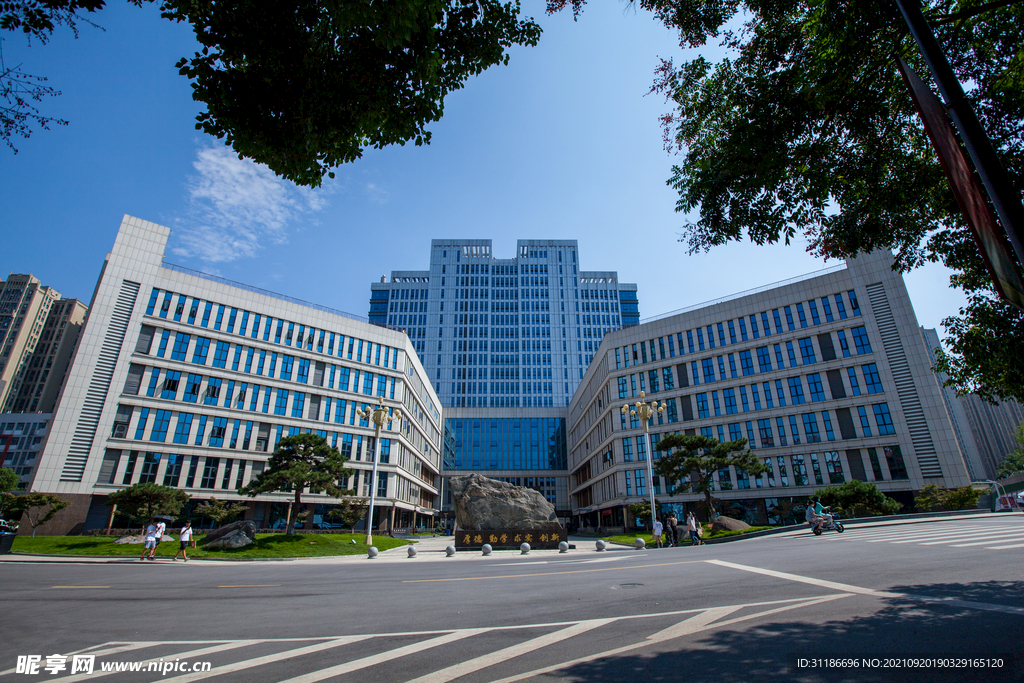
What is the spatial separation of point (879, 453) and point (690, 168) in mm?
44229

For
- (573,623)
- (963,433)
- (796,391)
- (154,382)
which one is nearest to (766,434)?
(796,391)

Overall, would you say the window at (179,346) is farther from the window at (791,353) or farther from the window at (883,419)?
the window at (883,419)

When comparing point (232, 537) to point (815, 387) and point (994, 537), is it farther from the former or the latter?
point (815, 387)

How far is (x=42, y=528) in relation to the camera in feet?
117

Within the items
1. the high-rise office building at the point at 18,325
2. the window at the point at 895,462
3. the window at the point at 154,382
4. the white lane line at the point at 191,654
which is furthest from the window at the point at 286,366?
the high-rise office building at the point at 18,325

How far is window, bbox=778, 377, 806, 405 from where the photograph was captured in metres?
45.5

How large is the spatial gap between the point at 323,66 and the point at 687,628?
9.69 m

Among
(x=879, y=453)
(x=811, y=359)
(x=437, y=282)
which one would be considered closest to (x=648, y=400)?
(x=811, y=359)

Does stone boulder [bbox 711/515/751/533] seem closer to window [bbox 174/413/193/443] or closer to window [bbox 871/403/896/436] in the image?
window [bbox 871/403/896/436]

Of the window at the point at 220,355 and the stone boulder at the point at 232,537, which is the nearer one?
the stone boulder at the point at 232,537

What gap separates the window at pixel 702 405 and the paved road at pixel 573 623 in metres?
39.6

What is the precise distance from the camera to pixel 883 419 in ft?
136

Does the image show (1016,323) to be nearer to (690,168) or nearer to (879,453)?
(690,168)

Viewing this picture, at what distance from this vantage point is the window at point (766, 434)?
4594cm
